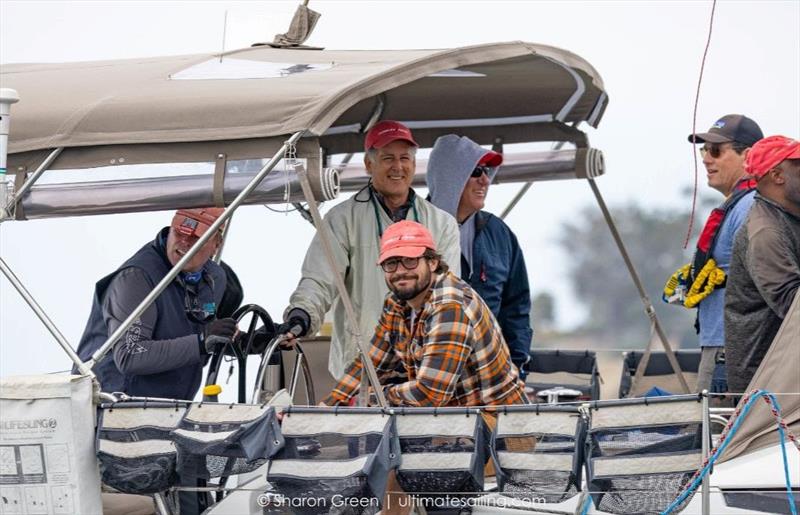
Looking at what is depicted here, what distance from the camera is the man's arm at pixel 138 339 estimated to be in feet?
22.3

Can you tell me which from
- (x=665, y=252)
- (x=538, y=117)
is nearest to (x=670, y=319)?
(x=665, y=252)

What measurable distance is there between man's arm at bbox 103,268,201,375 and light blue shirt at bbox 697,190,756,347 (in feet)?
7.20

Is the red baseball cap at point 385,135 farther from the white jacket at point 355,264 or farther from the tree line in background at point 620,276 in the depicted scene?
the tree line in background at point 620,276

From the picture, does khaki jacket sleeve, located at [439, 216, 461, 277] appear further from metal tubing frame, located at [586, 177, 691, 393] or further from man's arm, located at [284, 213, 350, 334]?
metal tubing frame, located at [586, 177, 691, 393]

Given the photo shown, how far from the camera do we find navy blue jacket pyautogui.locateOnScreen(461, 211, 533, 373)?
743cm

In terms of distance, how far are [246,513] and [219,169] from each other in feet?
4.46

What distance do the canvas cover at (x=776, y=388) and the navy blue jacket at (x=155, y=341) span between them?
7.75 ft

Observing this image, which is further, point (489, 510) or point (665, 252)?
point (665, 252)

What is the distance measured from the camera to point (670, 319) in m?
42.1

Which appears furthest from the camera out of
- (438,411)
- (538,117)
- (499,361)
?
(538,117)

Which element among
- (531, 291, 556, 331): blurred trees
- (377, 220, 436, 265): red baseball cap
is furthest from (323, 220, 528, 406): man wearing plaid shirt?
(531, 291, 556, 331): blurred trees

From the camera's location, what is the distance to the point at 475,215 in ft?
24.7

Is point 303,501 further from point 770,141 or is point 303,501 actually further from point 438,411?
point 770,141

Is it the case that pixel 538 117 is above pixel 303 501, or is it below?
above
